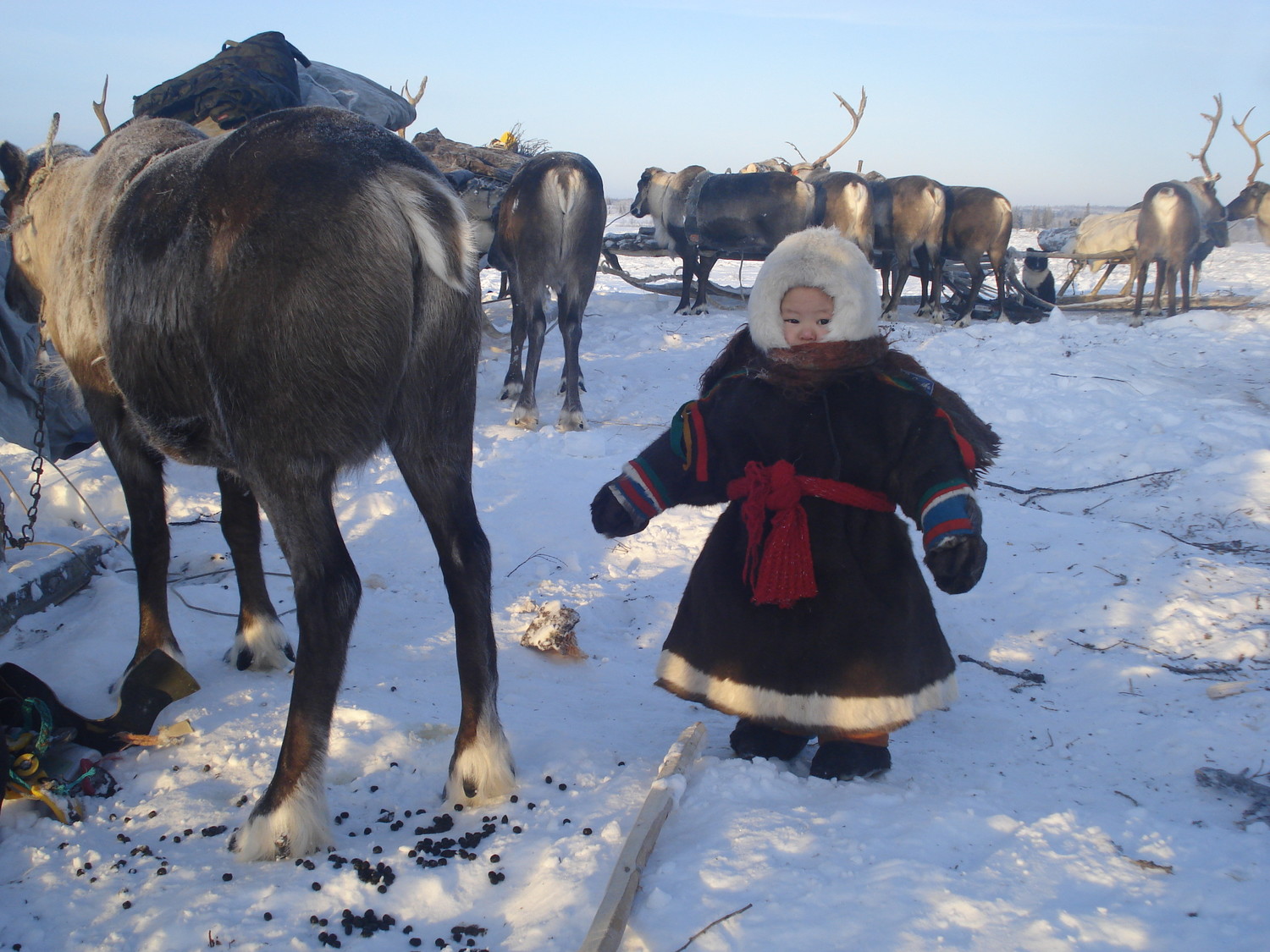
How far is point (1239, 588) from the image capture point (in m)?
3.65

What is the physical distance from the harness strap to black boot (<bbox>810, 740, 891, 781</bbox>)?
1.51ft

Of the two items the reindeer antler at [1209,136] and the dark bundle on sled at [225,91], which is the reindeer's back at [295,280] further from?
the reindeer antler at [1209,136]

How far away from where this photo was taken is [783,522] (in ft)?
7.83

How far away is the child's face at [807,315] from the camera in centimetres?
246

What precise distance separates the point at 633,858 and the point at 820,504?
1099mm

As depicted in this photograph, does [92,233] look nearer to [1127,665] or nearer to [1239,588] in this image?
[1127,665]

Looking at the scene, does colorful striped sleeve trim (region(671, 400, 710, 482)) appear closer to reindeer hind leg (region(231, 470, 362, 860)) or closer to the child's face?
the child's face

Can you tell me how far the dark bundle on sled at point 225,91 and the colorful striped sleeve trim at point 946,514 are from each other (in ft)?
15.9

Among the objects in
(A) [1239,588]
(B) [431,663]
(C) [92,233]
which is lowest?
(B) [431,663]

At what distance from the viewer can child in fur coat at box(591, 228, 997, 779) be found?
237cm

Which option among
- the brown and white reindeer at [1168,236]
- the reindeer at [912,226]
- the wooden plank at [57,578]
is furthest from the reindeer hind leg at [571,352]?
the brown and white reindeer at [1168,236]

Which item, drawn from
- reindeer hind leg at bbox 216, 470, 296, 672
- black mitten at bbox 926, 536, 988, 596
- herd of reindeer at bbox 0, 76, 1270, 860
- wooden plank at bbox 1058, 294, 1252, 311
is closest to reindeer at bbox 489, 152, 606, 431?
reindeer hind leg at bbox 216, 470, 296, 672

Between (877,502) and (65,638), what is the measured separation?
9.56 ft

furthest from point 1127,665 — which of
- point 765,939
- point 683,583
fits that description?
point 765,939
